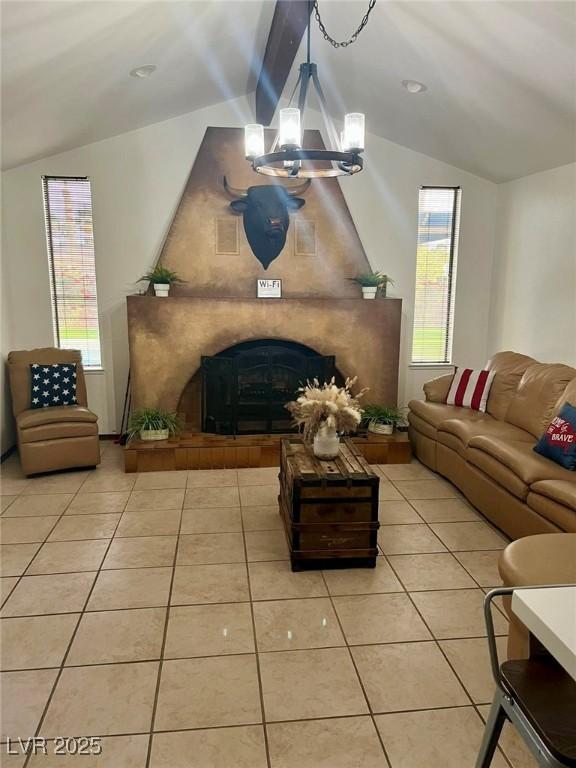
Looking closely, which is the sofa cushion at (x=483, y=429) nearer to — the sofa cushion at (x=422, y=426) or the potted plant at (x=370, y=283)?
the sofa cushion at (x=422, y=426)

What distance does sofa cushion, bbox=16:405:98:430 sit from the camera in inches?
177

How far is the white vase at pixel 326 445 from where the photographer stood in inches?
133

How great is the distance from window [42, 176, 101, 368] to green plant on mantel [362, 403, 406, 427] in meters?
2.75

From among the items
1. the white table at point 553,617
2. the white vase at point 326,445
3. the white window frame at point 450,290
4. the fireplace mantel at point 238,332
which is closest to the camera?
the white table at point 553,617

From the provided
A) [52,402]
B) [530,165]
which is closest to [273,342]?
[52,402]

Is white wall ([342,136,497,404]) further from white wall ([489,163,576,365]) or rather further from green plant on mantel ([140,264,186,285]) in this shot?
green plant on mantel ([140,264,186,285])

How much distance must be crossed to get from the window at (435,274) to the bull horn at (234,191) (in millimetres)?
1844

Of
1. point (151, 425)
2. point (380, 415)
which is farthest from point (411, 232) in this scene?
point (151, 425)

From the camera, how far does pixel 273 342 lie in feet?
17.2

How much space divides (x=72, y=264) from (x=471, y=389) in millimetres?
3976

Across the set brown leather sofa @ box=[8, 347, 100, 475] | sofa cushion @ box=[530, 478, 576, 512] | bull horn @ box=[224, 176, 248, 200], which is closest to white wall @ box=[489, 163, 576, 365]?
sofa cushion @ box=[530, 478, 576, 512]

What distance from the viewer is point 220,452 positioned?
482 cm

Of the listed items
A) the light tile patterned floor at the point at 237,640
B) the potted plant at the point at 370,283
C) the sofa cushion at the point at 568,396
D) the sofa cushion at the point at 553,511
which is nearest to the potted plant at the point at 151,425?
the light tile patterned floor at the point at 237,640

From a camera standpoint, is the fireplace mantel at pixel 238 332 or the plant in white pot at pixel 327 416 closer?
the plant in white pot at pixel 327 416
